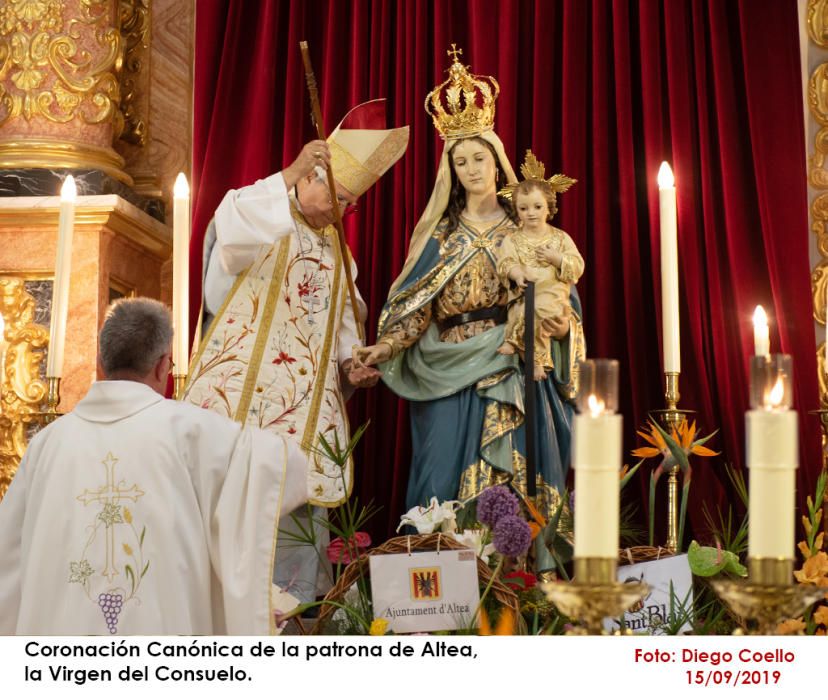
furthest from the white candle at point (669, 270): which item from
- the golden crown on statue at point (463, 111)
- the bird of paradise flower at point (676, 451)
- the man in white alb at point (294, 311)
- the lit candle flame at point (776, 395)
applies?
the lit candle flame at point (776, 395)

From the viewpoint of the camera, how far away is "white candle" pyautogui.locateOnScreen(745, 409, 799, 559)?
3.65 ft

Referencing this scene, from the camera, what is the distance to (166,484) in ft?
7.81

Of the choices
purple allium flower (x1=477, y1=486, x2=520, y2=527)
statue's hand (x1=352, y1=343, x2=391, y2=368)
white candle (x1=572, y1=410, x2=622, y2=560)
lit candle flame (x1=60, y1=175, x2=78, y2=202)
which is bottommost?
purple allium flower (x1=477, y1=486, x2=520, y2=527)

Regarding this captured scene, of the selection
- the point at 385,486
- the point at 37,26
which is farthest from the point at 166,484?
the point at 37,26

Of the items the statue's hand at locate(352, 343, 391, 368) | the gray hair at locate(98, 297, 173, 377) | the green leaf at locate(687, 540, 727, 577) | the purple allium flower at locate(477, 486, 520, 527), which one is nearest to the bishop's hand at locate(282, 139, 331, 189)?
the statue's hand at locate(352, 343, 391, 368)

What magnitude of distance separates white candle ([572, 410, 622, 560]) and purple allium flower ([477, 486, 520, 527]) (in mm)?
1178

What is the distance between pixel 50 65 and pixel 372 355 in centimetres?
158

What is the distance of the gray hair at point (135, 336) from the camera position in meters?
2.42

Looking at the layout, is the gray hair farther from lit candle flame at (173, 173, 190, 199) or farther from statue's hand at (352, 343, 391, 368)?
statue's hand at (352, 343, 391, 368)

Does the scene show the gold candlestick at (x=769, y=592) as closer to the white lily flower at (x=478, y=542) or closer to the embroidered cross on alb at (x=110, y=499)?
the white lily flower at (x=478, y=542)

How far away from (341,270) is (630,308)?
98 centimetres

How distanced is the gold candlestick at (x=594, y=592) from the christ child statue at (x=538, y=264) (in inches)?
79.4
